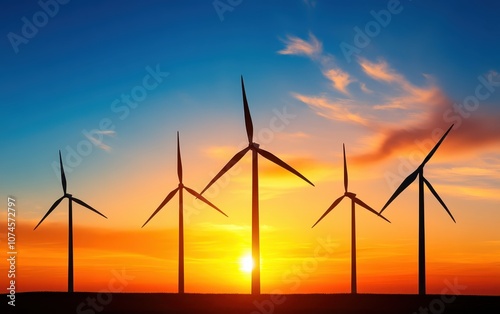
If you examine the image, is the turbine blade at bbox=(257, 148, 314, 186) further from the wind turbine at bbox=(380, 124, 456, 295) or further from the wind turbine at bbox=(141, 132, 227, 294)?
the wind turbine at bbox=(380, 124, 456, 295)

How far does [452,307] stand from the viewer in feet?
240

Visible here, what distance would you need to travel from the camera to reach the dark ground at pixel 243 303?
69125 mm

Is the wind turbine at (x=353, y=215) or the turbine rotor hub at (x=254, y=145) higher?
the turbine rotor hub at (x=254, y=145)

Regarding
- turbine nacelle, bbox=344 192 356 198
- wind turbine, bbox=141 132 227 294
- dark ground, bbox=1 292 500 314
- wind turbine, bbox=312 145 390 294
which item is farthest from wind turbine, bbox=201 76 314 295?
turbine nacelle, bbox=344 192 356 198

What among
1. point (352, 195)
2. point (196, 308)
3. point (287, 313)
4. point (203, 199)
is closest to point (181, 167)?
point (203, 199)

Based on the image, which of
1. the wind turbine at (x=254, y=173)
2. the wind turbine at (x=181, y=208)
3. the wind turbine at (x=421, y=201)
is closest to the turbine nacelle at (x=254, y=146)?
the wind turbine at (x=254, y=173)

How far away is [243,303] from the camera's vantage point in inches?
2827

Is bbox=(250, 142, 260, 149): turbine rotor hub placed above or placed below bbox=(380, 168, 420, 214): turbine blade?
above

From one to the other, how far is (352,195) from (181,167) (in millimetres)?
26395

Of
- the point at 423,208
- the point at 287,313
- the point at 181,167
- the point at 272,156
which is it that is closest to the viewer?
the point at 287,313

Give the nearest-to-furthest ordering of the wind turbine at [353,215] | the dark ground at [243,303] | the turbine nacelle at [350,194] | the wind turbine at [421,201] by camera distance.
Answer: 1. the dark ground at [243,303]
2. the wind turbine at [421,201]
3. the wind turbine at [353,215]
4. the turbine nacelle at [350,194]

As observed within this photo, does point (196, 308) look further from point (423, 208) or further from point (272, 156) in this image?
point (423, 208)

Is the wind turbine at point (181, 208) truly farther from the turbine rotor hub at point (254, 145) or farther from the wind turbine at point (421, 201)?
the wind turbine at point (421, 201)

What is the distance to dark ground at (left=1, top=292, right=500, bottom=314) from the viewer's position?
69.1m
